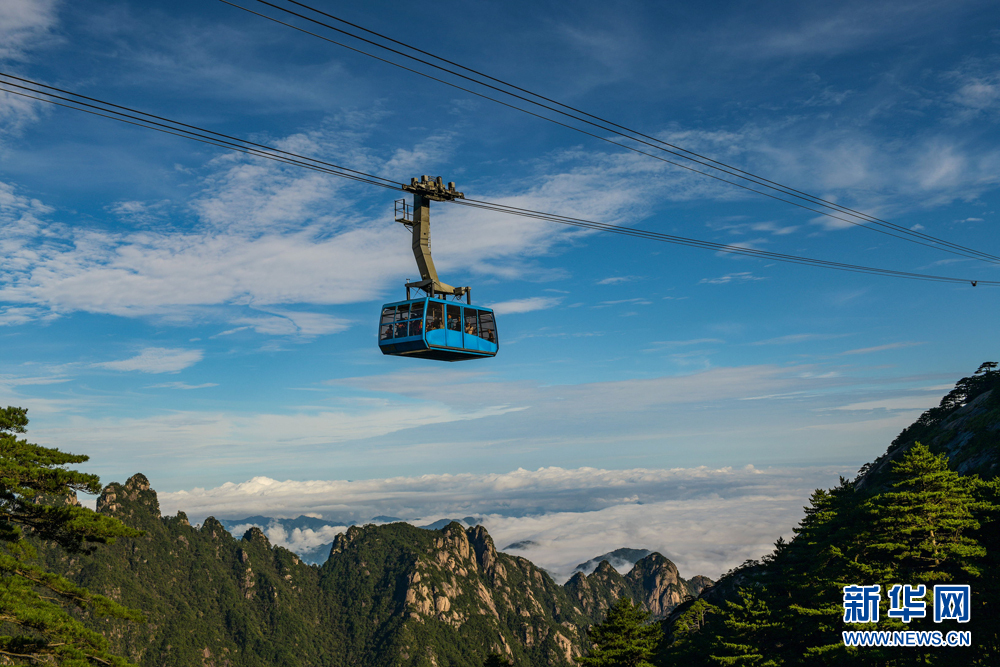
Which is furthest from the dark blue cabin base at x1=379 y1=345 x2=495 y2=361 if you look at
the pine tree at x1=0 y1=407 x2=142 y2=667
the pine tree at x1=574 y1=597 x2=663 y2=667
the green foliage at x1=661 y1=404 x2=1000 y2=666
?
the pine tree at x1=574 y1=597 x2=663 y2=667

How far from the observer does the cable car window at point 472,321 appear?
37.0m

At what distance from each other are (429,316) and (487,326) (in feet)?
14.3

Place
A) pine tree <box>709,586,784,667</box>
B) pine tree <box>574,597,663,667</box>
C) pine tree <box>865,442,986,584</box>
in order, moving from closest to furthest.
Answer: pine tree <box>865,442,986,584</box>
pine tree <box>709,586,784,667</box>
pine tree <box>574,597,663,667</box>

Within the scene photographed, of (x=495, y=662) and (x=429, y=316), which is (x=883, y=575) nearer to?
(x=429, y=316)

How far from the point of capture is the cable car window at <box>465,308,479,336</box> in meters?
37.0

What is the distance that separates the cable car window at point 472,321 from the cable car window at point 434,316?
1.83 m

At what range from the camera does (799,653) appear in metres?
48.6

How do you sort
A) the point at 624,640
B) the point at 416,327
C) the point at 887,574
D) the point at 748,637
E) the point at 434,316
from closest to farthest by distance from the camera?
the point at 416,327, the point at 434,316, the point at 887,574, the point at 748,637, the point at 624,640

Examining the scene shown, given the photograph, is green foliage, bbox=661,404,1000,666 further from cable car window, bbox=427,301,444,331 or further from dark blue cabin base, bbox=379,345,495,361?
cable car window, bbox=427,301,444,331

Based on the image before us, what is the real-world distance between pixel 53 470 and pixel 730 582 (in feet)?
257

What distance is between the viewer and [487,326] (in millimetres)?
38375

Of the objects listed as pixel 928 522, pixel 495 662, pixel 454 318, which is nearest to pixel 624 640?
pixel 495 662

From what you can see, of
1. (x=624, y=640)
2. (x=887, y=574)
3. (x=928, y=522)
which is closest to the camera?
(x=887, y=574)

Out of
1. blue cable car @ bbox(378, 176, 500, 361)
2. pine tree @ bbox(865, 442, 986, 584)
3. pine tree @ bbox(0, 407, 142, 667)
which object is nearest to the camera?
pine tree @ bbox(0, 407, 142, 667)
